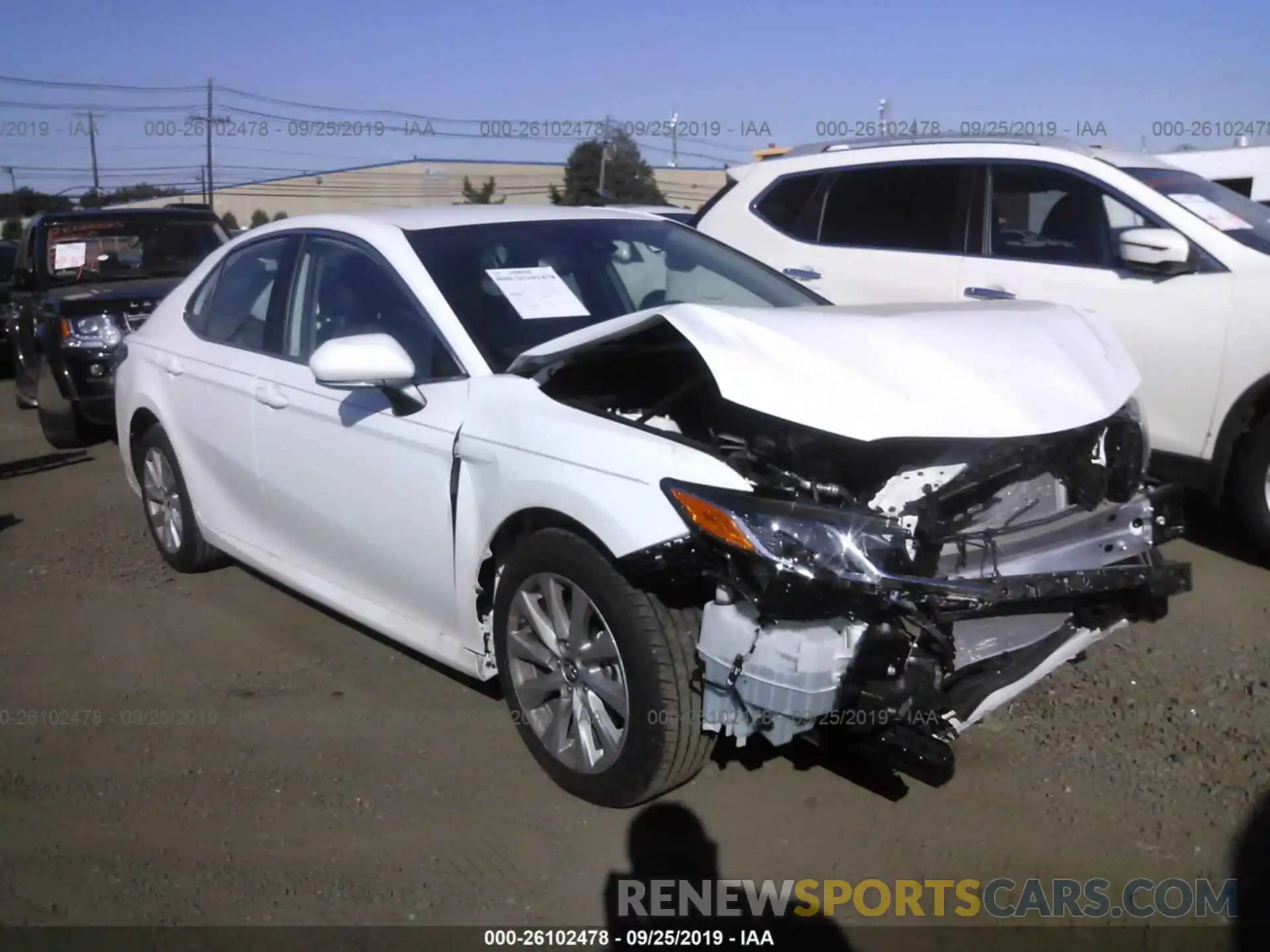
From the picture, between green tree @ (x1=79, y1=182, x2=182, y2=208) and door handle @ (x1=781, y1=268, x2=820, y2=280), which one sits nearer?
door handle @ (x1=781, y1=268, x2=820, y2=280)

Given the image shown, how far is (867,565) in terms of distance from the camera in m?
2.74

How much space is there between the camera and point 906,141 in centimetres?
666

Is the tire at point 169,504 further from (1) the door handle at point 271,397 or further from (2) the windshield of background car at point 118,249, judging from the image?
(2) the windshield of background car at point 118,249

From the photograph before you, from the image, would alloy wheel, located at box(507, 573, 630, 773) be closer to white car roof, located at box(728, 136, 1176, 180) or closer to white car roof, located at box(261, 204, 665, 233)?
white car roof, located at box(261, 204, 665, 233)

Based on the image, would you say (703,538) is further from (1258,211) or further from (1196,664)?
(1258,211)

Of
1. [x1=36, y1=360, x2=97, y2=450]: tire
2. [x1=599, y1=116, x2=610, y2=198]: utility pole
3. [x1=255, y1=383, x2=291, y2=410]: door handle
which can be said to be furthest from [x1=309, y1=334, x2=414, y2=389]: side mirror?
[x1=599, y1=116, x2=610, y2=198]: utility pole

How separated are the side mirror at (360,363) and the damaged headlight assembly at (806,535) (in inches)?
46.6

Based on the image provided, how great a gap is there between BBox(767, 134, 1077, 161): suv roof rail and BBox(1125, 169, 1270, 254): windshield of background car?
0.49 metres

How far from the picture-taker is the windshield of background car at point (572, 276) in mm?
3883

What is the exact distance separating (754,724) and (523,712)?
90 cm

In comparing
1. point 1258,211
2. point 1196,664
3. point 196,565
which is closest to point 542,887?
point 1196,664

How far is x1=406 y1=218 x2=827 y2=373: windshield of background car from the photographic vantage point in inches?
153

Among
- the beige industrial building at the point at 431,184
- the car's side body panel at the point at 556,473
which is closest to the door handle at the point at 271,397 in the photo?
the car's side body panel at the point at 556,473

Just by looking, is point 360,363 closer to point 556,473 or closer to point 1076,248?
point 556,473
